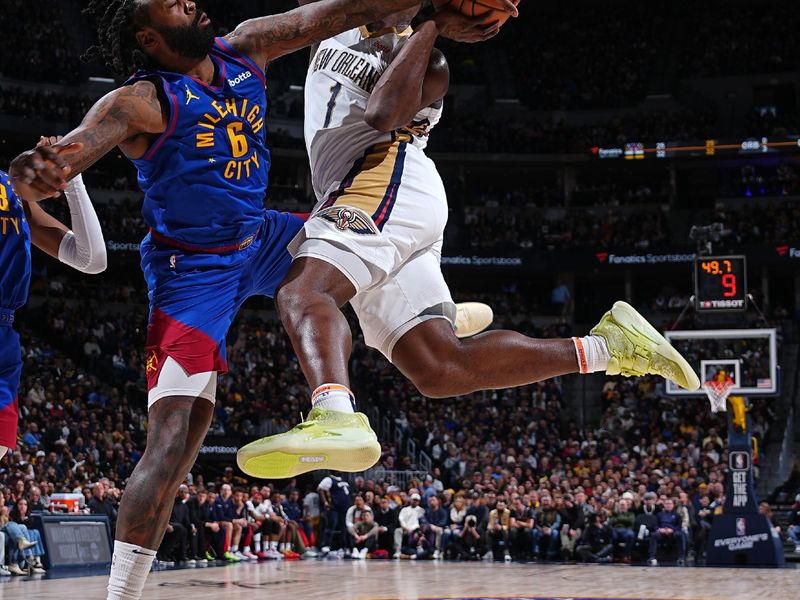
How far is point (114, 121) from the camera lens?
3.63 metres

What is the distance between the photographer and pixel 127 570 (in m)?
3.87

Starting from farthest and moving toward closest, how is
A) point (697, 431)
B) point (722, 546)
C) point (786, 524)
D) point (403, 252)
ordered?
point (697, 431) < point (786, 524) < point (722, 546) < point (403, 252)

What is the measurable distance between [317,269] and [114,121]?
941 millimetres

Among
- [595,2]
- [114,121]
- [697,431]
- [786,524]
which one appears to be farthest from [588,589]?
[595,2]

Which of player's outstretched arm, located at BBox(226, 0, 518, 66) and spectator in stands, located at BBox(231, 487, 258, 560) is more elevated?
player's outstretched arm, located at BBox(226, 0, 518, 66)

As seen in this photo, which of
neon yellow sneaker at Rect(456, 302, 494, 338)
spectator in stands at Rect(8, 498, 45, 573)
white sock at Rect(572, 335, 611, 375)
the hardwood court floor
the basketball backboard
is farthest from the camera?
the basketball backboard

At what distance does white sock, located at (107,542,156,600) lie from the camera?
387 centimetres

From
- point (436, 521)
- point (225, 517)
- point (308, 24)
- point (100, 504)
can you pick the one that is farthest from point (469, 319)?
point (436, 521)

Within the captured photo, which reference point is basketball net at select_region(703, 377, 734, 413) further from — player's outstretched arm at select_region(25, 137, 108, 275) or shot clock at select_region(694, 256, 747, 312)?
player's outstretched arm at select_region(25, 137, 108, 275)

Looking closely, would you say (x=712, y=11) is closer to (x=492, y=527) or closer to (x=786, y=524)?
(x=786, y=524)

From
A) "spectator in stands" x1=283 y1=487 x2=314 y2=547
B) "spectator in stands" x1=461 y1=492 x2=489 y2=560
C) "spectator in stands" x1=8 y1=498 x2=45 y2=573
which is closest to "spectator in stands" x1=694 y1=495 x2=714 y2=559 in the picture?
"spectator in stands" x1=461 y1=492 x2=489 y2=560

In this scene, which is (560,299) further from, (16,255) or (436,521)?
(16,255)

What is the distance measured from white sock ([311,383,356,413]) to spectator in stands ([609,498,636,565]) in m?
13.6

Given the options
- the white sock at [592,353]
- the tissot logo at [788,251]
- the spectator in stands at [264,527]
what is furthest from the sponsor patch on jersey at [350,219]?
the tissot logo at [788,251]
